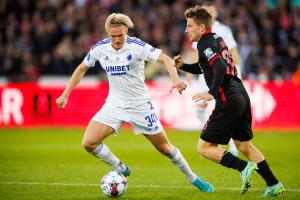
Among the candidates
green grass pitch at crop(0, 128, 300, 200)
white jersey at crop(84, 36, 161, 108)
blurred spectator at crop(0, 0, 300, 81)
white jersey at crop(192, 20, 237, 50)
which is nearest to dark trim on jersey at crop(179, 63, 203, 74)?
white jersey at crop(84, 36, 161, 108)

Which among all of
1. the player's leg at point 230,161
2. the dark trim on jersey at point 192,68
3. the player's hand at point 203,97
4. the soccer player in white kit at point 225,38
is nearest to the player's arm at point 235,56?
the soccer player in white kit at point 225,38

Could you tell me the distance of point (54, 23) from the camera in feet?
76.7

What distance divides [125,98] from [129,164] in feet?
11.6

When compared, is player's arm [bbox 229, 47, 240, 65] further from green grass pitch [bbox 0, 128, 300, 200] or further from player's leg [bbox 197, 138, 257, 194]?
player's leg [bbox 197, 138, 257, 194]

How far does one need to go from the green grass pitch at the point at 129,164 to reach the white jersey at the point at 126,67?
1.30 meters

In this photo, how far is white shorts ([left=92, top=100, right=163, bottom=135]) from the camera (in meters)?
9.09

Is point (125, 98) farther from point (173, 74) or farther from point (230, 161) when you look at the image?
point (230, 161)

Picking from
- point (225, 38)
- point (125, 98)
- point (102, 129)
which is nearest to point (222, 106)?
point (125, 98)

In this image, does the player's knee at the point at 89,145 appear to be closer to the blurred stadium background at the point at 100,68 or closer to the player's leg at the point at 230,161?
the player's leg at the point at 230,161

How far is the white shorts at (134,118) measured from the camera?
9.09 m

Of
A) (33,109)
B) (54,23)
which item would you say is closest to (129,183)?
(33,109)

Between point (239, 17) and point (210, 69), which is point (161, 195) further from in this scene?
point (239, 17)

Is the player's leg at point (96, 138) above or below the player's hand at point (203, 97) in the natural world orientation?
below

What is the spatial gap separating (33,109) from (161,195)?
11678 millimetres
